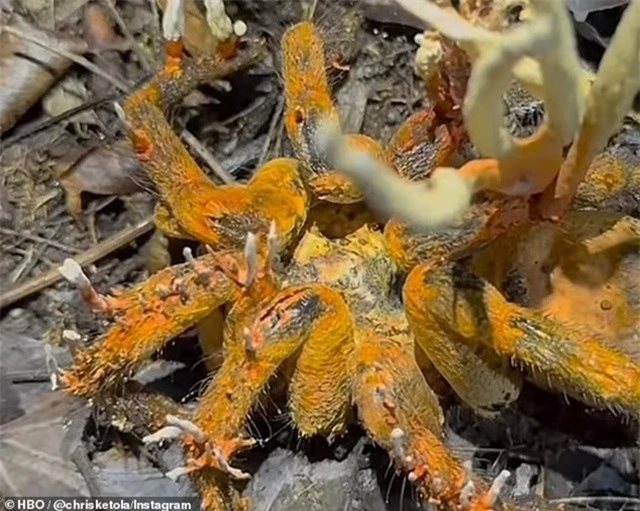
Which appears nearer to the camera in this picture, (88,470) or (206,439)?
(206,439)

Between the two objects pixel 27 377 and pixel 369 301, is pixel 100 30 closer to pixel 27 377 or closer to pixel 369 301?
A: pixel 27 377

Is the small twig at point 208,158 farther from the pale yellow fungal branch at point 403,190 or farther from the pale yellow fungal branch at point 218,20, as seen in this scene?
the pale yellow fungal branch at point 403,190

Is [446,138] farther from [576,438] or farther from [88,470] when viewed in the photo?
[88,470]

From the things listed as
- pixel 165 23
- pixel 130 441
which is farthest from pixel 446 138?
pixel 130 441

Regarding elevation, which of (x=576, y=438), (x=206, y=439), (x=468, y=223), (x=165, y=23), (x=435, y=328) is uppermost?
(x=165, y=23)

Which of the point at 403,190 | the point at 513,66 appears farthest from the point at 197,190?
the point at 513,66

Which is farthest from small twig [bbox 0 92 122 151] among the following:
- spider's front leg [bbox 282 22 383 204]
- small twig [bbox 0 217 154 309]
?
spider's front leg [bbox 282 22 383 204]
